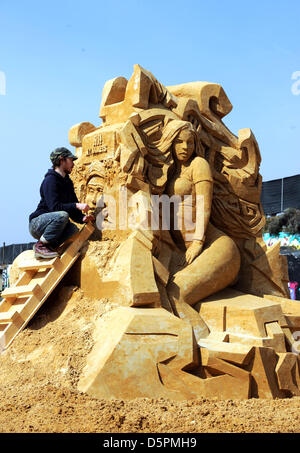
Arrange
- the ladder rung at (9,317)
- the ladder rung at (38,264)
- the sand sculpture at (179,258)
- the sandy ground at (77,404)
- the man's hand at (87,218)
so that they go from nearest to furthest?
the sandy ground at (77,404) < the sand sculpture at (179,258) < the ladder rung at (9,317) < the ladder rung at (38,264) < the man's hand at (87,218)

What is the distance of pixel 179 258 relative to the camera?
5160 millimetres

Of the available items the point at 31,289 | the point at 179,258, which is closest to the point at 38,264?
the point at 31,289

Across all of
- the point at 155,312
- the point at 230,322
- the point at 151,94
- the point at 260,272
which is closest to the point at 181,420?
the point at 155,312

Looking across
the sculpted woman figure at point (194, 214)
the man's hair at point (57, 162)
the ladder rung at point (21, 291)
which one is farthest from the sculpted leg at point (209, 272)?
the man's hair at point (57, 162)

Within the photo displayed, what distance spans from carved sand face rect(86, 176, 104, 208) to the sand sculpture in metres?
0.01

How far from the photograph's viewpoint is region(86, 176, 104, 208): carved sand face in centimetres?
509

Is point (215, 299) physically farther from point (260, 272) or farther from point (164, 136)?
point (164, 136)

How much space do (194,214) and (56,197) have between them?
1.46m

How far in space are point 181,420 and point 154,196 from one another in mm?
2275

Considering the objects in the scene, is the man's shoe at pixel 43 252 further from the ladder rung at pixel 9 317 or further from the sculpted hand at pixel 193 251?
the sculpted hand at pixel 193 251

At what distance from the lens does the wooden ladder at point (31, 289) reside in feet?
14.2

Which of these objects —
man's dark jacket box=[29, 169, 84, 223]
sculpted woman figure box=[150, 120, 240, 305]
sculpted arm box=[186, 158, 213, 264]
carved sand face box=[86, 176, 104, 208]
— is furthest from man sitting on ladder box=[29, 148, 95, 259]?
sculpted arm box=[186, 158, 213, 264]

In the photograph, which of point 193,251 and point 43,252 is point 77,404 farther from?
point 193,251

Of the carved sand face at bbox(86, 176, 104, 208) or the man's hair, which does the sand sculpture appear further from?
the man's hair
